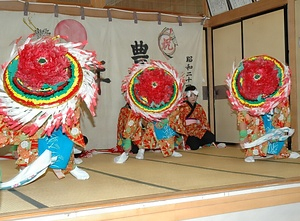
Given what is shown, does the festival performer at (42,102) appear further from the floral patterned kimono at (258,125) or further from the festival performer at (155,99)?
the floral patterned kimono at (258,125)

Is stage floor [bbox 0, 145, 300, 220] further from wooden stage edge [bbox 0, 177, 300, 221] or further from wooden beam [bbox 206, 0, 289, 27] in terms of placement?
wooden beam [bbox 206, 0, 289, 27]

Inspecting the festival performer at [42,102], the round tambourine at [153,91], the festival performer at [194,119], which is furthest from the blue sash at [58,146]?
the festival performer at [194,119]

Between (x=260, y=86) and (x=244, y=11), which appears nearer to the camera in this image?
(x=260, y=86)

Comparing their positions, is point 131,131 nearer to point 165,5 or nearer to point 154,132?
point 154,132

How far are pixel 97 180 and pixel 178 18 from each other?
13.1 feet

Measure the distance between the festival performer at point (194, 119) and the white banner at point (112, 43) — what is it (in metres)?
0.53

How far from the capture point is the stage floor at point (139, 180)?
9.15ft

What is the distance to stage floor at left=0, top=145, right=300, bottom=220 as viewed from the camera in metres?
2.79

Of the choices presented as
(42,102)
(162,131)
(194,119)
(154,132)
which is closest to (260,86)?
(162,131)

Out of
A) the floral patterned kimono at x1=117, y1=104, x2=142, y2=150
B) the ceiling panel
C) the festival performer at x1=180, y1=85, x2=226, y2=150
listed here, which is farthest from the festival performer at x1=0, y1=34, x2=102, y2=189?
the ceiling panel

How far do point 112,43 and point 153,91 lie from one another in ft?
5.99

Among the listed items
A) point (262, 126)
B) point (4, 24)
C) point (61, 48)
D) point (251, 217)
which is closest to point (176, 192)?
point (251, 217)

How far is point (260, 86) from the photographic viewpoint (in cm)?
454

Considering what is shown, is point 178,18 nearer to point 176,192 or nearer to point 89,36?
point 89,36
